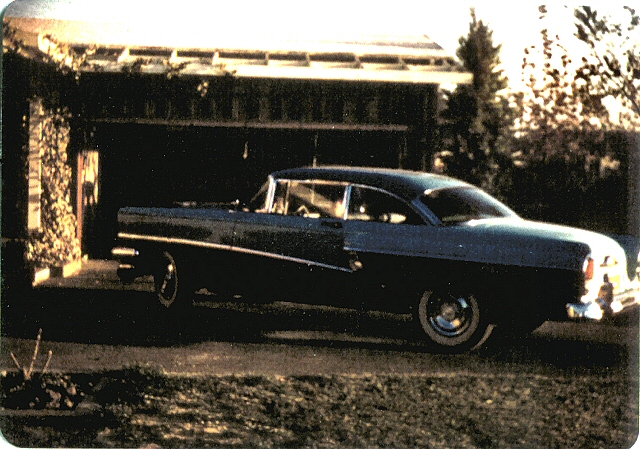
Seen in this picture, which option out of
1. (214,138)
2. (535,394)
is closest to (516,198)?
(214,138)

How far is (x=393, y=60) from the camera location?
1270cm

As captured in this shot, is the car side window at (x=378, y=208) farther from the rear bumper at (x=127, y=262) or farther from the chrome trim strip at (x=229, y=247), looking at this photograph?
the rear bumper at (x=127, y=262)

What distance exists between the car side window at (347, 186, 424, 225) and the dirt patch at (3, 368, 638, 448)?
57.8 inches

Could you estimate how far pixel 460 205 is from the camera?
7930 millimetres

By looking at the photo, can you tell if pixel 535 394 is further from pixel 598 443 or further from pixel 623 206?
pixel 623 206

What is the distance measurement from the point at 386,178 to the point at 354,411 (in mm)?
2610

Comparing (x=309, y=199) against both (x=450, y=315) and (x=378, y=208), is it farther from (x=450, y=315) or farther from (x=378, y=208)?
(x=450, y=315)

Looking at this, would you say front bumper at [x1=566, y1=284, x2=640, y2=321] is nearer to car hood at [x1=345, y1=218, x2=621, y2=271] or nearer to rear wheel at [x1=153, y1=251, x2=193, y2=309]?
car hood at [x1=345, y1=218, x2=621, y2=271]

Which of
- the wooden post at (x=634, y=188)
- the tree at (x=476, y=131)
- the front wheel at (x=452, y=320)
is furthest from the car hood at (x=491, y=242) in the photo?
the tree at (x=476, y=131)

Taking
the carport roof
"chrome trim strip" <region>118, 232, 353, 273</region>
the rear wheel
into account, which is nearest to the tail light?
"chrome trim strip" <region>118, 232, 353, 273</region>

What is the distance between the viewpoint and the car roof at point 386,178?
7910 millimetres

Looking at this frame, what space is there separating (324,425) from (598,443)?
1730 mm

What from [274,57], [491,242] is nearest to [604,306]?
A: [491,242]

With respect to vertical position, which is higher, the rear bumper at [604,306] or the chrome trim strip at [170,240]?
the chrome trim strip at [170,240]
